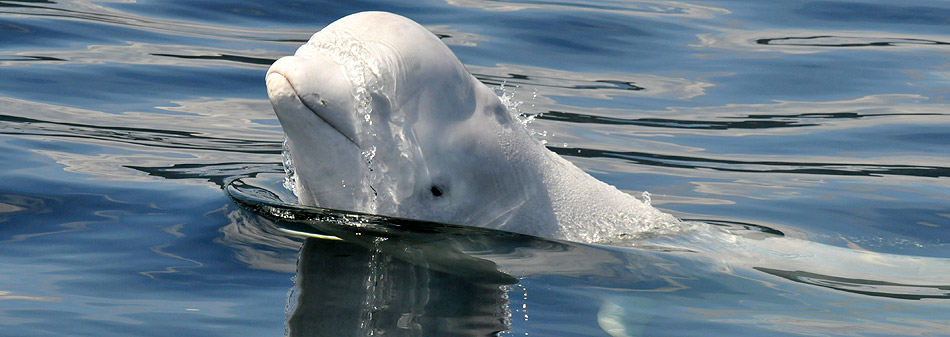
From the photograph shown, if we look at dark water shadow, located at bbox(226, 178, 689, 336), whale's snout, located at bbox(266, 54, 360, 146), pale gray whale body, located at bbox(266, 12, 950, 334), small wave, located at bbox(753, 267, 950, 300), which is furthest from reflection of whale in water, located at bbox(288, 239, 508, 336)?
small wave, located at bbox(753, 267, 950, 300)

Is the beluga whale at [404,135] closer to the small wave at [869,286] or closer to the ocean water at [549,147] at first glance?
the ocean water at [549,147]

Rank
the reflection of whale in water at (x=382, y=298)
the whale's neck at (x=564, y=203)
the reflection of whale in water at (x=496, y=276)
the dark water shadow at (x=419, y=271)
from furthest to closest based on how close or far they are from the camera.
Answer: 1. the whale's neck at (x=564, y=203)
2. the reflection of whale in water at (x=496, y=276)
3. the dark water shadow at (x=419, y=271)
4. the reflection of whale in water at (x=382, y=298)

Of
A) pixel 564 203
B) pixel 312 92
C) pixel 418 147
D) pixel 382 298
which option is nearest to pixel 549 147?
pixel 564 203

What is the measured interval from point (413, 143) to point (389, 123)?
0.17 meters

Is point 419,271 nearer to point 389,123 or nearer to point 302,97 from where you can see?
point 389,123

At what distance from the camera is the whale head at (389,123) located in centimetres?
614

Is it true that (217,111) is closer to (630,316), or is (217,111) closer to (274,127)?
(274,127)

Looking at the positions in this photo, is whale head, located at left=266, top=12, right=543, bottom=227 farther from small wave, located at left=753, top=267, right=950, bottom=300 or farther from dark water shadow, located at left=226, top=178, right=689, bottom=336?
small wave, located at left=753, top=267, right=950, bottom=300

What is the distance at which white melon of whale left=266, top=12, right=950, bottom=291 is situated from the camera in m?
6.18

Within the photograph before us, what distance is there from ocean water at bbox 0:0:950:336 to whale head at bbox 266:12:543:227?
256 millimetres

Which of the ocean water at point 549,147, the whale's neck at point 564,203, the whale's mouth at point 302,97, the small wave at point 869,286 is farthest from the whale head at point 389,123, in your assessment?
the small wave at point 869,286

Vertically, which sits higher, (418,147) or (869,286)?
(418,147)

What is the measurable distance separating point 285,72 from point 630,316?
2110 millimetres

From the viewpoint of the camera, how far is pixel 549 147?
1116cm
